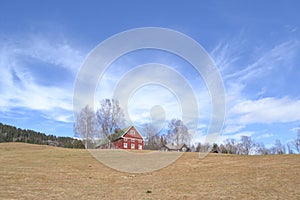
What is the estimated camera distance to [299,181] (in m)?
14.5

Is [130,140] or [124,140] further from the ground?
[130,140]

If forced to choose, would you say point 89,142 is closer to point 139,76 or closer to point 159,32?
point 139,76

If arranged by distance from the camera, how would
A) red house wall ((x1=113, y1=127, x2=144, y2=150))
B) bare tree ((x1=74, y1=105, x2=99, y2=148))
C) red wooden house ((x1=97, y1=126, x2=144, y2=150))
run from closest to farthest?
bare tree ((x1=74, y1=105, x2=99, y2=148)) → red wooden house ((x1=97, y1=126, x2=144, y2=150)) → red house wall ((x1=113, y1=127, x2=144, y2=150))

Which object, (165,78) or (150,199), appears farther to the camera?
(165,78)

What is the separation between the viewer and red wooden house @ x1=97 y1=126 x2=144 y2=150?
70812 mm

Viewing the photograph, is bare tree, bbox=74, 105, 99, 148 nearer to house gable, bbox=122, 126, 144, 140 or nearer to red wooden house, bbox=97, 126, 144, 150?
red wooden house, bbox=97, 126, 144, 150

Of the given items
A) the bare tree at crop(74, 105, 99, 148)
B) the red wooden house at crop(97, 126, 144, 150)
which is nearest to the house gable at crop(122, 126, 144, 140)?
the red wooden house at crop(97, 126, 144, 150)

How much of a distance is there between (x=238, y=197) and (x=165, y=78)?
12582 millimetres

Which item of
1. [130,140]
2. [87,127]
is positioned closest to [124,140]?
[130,140]

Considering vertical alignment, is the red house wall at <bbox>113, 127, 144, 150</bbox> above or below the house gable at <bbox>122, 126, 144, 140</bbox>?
below

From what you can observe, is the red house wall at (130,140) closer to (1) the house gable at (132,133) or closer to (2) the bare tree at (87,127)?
(1) the house gable at (132,133)

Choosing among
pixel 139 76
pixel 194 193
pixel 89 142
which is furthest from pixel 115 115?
pixel 194 193

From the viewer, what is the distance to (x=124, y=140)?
73.8 m

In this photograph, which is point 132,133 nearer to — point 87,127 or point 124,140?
point 124,140
